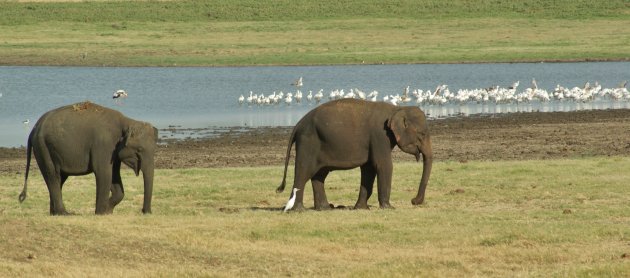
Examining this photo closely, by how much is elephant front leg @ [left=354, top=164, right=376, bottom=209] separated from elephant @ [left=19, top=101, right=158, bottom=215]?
111 inches

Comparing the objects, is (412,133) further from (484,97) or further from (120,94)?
(120,94)

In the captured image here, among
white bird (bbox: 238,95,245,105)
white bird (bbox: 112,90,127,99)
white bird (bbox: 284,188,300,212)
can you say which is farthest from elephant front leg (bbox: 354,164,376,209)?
white bird (bbox: 112,90,127,99)

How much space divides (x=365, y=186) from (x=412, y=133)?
967 millimetres

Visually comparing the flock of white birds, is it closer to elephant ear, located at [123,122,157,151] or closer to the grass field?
the grass field

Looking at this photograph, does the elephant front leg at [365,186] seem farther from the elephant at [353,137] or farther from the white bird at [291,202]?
the white bird at [291,202]

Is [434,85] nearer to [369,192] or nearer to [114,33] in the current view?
[114,33]

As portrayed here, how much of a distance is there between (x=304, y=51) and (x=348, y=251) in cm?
5297

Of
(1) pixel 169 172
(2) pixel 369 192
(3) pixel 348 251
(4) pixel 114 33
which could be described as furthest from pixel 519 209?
(4) pixel 114 33

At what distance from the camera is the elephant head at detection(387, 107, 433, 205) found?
18375 millimetres

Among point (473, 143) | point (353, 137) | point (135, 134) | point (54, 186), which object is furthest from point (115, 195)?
point (473, 143)

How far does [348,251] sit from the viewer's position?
14938 millimetres

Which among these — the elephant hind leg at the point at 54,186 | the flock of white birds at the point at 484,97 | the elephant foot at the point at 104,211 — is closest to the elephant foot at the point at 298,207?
the elephant foot at the point at 104,211

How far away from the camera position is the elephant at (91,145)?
695 inches

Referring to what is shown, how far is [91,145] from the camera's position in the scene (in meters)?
17.7
